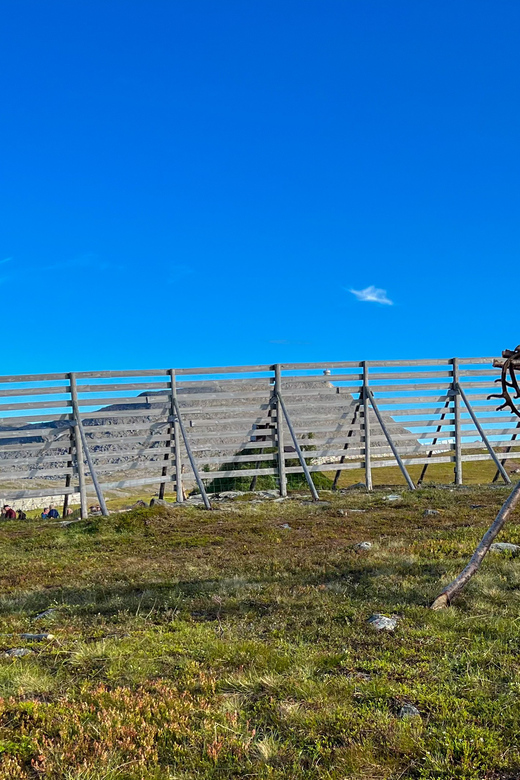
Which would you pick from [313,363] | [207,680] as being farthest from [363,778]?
[313,363]

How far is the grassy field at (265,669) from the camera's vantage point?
332 cm

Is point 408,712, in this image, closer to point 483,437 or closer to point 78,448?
point 78,448

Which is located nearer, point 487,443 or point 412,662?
point 412,662

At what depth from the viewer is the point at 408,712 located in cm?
366

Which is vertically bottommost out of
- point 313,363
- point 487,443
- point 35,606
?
point 35,606

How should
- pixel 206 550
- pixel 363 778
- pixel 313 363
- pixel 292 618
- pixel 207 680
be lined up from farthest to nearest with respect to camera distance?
pixel 313 363 < pixel 206 550 < pixel 292 618 < pixel 207 680 < pixel 363 778

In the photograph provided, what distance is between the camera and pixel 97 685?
4324mm

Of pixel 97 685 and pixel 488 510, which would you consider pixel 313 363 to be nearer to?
pixel 488 510

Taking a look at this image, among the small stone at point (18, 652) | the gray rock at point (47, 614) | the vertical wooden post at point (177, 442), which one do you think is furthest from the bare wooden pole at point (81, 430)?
the small stone at point (18, 652)

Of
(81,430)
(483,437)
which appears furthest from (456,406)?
(81,430)

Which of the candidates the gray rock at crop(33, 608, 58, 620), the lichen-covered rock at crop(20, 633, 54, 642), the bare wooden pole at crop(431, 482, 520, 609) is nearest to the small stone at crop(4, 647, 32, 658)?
the lichen-covered rock at crop(20, 633, 54, 642)

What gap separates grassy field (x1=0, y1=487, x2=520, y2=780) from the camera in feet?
10.9

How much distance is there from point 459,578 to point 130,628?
3.42 meters

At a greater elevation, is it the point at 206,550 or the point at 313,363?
the point at 313,363
